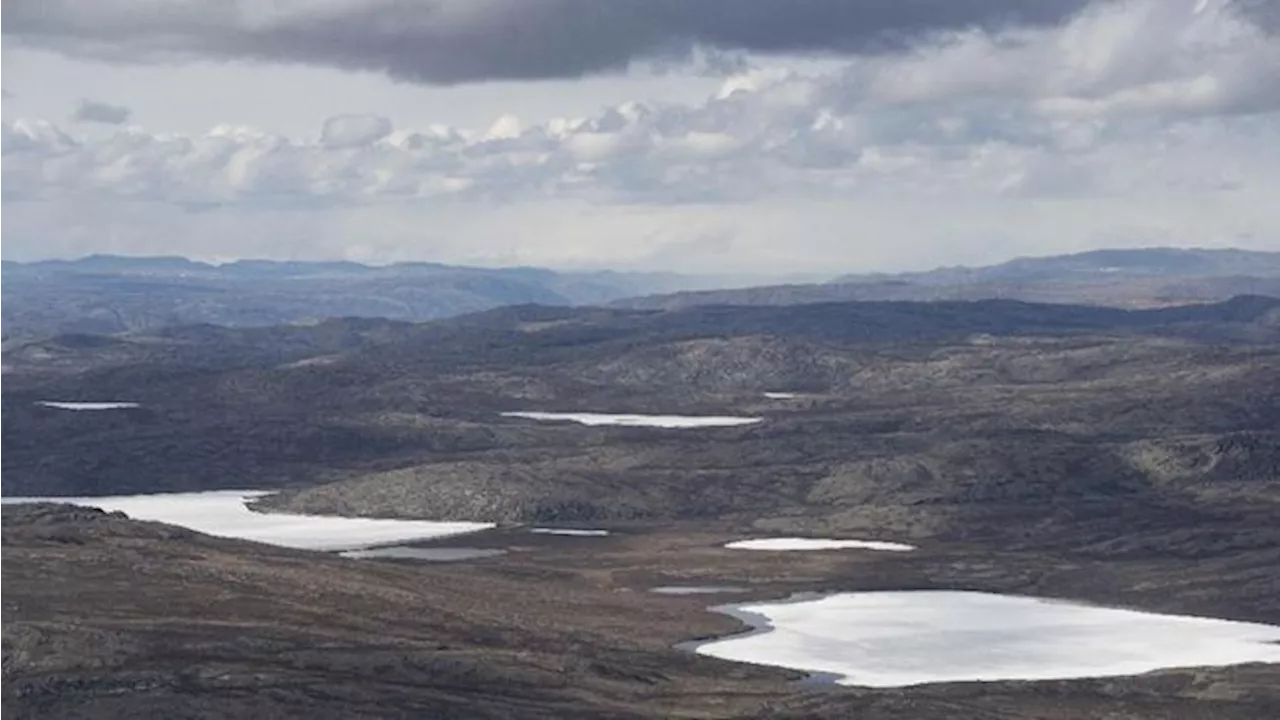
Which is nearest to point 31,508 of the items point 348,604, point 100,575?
point 100,575

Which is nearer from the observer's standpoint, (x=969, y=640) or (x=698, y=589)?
(x=969, y=640)

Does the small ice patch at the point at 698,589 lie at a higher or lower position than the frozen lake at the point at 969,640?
lower

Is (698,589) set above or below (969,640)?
below

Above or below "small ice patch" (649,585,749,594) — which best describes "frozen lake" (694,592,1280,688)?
above

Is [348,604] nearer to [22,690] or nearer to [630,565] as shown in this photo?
[22,690]
